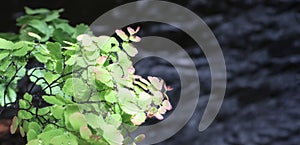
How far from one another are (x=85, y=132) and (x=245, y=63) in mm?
1559

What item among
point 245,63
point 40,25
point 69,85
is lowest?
point 69,85

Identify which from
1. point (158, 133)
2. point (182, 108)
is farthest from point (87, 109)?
point (182, 108)

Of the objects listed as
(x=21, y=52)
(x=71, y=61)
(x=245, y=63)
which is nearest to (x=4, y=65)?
(x=21, y=52)

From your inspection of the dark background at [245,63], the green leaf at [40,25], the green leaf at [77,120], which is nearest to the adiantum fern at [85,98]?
the green leaf at [77,120]

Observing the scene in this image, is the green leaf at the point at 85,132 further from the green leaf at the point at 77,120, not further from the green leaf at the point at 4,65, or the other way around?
the green leaf at the point at 4,65

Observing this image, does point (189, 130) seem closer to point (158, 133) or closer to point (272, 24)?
point (158, 133)

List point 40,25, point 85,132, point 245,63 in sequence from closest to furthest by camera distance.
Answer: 1. point 85,132
2. point 40,25
3. point 245,63

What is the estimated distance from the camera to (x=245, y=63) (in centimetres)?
214

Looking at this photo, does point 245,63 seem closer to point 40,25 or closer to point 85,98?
point 40,25

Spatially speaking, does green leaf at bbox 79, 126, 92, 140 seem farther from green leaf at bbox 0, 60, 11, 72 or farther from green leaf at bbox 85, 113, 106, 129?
green leaf at bbox 0, 60, 11, 72

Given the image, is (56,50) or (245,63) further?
(245,63)

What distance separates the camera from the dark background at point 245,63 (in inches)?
79.4

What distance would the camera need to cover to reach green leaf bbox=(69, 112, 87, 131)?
2.30 ft

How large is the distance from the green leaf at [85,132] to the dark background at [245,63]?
1304mm
